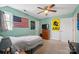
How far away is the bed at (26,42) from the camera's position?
4.97 ft

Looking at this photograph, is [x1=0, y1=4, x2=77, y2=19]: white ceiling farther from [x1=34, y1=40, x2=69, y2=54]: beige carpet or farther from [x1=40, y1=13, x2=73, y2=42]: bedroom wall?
[x1=34, y1=40, x2=69, y2=54]: beige carpet

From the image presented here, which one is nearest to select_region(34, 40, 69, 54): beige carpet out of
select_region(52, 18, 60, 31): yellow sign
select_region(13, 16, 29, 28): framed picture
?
select_region(52, 18, 60, 31): yellow sign

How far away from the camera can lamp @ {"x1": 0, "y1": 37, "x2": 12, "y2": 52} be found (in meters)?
1.52

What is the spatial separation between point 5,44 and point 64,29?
826 mm

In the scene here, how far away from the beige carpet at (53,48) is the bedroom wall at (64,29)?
0.23 feet

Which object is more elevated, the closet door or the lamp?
the closet door

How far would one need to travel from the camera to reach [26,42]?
1.56 meters

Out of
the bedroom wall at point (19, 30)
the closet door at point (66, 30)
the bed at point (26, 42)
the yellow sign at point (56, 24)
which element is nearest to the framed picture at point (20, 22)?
the bedroom wall at point (19, 30)

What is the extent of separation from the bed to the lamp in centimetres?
5

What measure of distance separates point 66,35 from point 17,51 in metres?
0.70

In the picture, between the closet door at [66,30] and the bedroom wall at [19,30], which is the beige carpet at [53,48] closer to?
the closet door at [66,30]

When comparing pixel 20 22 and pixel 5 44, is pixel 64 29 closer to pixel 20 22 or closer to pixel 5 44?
pixel 20 22
